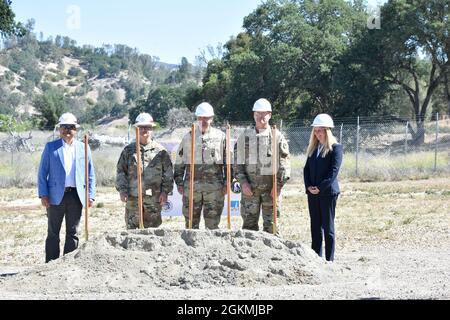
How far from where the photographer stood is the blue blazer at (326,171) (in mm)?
10039

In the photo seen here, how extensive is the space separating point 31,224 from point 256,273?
925 centimetres

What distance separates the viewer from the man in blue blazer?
10.0m

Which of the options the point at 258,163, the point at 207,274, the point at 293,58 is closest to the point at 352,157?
the point at 293,58

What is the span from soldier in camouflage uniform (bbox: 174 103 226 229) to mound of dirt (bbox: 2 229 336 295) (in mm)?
671

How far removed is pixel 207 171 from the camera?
1034 centimetres

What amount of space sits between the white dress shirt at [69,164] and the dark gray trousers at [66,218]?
126 millimetres

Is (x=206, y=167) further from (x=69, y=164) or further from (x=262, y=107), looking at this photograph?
(x=69, y=164)

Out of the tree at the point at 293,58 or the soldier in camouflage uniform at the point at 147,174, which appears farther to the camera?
the tree at the point at 293,58

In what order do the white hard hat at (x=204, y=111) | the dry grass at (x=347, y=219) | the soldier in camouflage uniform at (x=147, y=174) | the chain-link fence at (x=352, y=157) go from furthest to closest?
1. the chain-link fence at (x=352, y=157)
2. the dry grass at (x=347, y=219)
3. the soldier in camouflage uniform at (x=147, y=174)
4. the white hard hat at (x=204, y=111)

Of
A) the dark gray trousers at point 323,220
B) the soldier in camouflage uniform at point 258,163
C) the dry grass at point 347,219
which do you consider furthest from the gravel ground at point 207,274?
the dry grass at point 347,219

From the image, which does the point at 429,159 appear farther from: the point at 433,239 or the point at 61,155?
the point at 61,155

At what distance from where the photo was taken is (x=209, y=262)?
932 cm

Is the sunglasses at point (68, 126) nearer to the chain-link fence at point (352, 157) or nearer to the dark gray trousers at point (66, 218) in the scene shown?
the dark gray trousers at point (66, 218)

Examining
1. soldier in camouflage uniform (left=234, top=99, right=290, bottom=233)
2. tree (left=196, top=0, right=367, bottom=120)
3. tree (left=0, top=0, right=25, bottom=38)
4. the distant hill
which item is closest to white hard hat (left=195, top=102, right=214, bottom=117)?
soldier in camouflage uniform (left=234, top=99, right=290, bottom=233)
